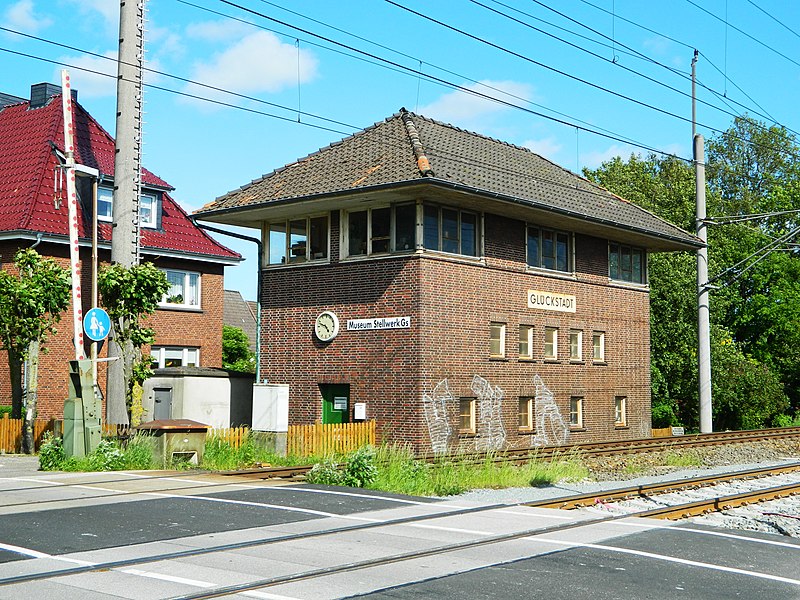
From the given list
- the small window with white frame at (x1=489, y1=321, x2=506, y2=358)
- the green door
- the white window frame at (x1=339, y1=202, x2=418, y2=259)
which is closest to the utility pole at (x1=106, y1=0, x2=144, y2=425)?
the green door

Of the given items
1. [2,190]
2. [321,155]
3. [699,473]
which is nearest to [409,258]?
[321,155]

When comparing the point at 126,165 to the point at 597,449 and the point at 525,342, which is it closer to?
the point at 525,342

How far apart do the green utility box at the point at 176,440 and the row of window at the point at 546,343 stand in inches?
347

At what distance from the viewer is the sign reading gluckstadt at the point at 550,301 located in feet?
89.4

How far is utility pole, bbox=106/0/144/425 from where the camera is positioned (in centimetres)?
2284

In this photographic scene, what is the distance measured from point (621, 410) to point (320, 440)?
12.5 m

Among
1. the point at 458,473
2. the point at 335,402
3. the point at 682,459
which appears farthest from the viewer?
the point at 682,459

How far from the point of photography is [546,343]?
27.8m

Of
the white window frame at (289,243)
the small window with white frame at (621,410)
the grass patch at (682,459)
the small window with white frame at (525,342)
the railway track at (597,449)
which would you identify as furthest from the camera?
the small window with white frame at (621,410)

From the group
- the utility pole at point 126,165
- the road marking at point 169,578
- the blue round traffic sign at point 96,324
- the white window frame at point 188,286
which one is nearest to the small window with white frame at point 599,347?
the white window frame at point 188,286

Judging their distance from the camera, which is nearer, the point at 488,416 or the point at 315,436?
the point at 315,436

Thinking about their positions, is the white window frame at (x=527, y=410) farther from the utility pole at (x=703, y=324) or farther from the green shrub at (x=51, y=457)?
the green shrub at (x=51, y=457)

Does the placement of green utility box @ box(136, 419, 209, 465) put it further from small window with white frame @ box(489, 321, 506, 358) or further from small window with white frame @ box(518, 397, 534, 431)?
small window with white frame @ box(518, 397, 534, 431)

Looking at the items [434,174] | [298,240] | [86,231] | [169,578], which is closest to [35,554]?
[169,578]
